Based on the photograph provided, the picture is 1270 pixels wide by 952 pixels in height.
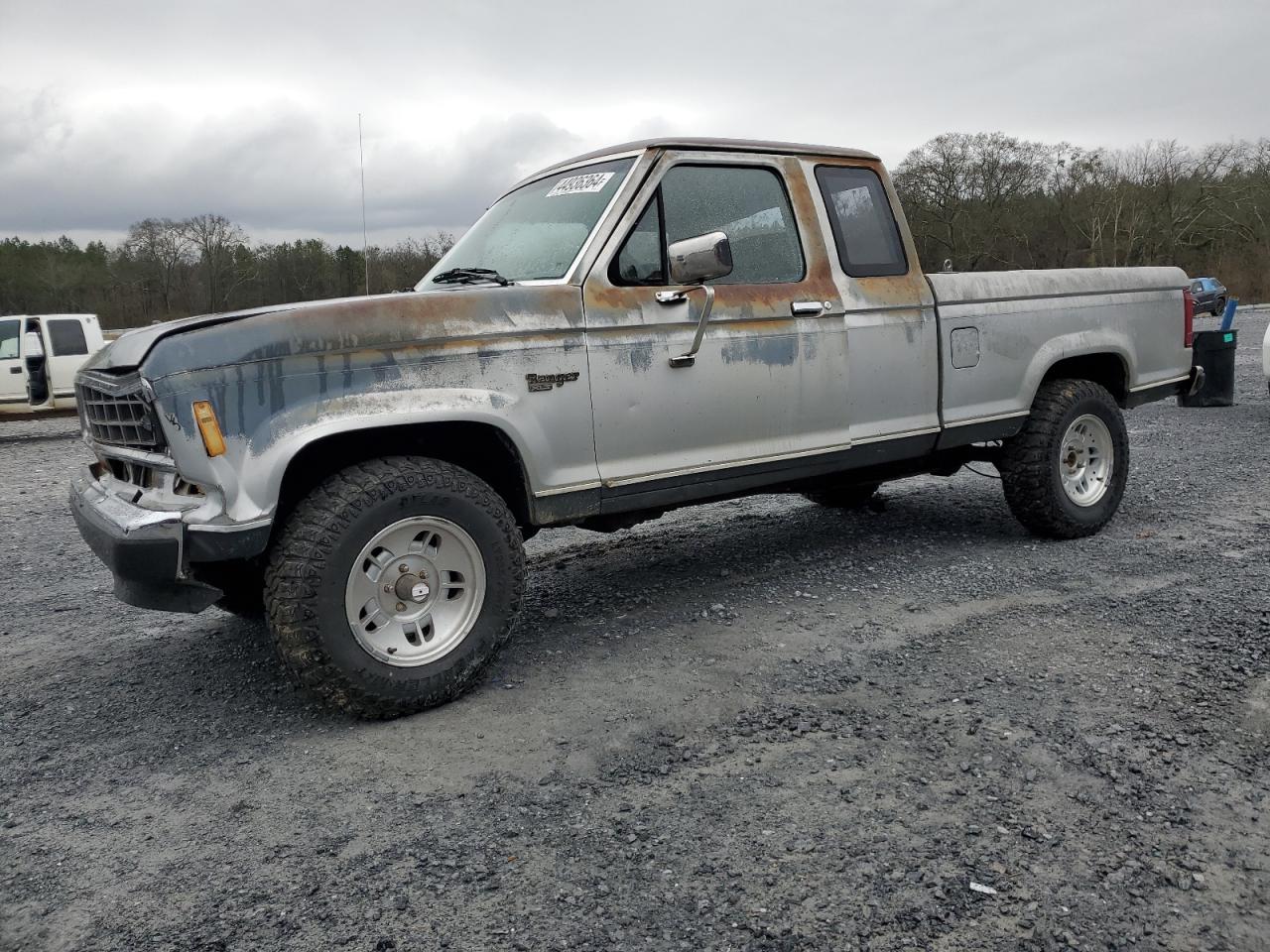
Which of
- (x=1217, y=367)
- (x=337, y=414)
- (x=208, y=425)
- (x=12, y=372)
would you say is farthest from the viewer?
(x=12, y=372)

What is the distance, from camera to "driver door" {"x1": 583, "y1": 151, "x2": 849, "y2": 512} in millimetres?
4176

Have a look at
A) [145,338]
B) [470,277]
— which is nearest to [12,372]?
[470,277]

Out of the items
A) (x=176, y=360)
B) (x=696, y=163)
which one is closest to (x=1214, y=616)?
(x=696, y=163)

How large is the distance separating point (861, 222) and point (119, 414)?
355 centimetres

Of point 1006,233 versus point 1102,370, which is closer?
point 1102,370

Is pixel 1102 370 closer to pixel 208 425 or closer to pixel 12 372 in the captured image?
pixel 208 425

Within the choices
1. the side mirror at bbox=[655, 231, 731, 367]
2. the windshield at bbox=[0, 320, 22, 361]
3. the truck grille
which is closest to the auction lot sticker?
the side mirror at bbox=[655, 231, 731, 367]

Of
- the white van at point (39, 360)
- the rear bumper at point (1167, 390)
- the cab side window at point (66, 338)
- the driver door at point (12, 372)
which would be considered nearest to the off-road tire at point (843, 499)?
the rear bumper at point (1167, 390)

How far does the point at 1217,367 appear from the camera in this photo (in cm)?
1132

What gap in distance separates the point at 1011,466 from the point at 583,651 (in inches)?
111

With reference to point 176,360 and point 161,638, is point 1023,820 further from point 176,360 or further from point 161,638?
point 161,638

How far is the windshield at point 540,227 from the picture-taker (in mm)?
4320

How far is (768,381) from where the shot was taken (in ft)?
15.1

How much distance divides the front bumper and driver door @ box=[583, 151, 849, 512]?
1.45 metres
